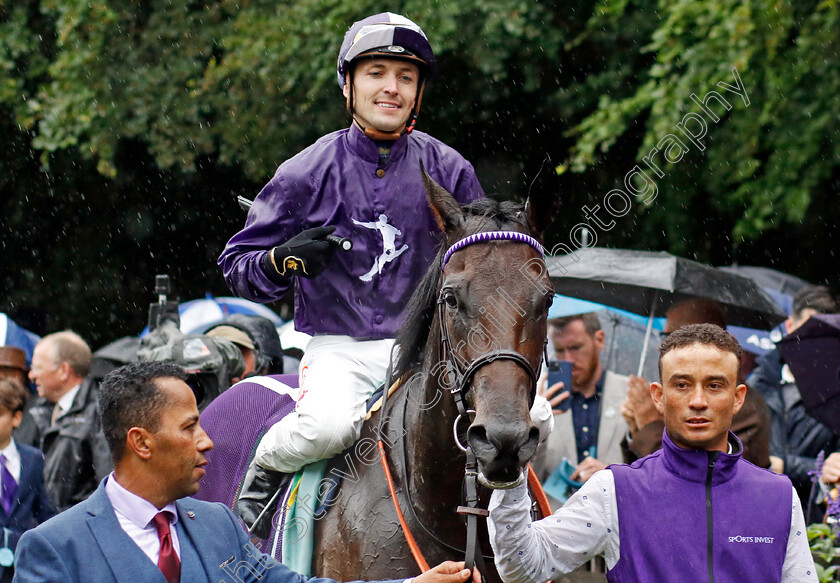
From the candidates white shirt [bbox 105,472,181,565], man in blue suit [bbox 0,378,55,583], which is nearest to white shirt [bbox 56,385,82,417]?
man in blue suit [bbox 0,378,55,583]

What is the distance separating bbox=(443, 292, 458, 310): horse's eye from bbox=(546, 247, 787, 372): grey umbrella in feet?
12.1

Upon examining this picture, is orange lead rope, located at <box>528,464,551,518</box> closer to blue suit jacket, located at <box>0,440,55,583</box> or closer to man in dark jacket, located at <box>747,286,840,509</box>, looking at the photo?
man in dark jacket, located at <box>747,286,840,509</box>

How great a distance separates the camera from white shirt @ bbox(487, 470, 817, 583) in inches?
116

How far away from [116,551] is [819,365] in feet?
13.5

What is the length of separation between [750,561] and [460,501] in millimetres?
927

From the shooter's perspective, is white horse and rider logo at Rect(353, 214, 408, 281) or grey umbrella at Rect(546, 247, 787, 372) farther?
grey umbrella at Rect(546, 247, 787, 372)

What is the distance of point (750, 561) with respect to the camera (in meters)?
2.99

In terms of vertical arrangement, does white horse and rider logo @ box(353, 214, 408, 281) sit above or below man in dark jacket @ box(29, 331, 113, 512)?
above

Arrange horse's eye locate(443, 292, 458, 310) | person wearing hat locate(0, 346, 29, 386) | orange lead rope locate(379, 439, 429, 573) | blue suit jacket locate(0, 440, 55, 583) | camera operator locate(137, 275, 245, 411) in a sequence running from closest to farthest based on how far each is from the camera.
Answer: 1. horse's eye locate(443, 292, 458, 310)
2. orange lead rope locate(379, 439, 429, 573)
3. blue suit jacket locate(0, 440, 55, 583)
4. camera operator locate(137, 275, 245, 411)
5. person wearing hat locate(0, 346, 29, 386)

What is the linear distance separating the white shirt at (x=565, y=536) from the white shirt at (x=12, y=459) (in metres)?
3.85

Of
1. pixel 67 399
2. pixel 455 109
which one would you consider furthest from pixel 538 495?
pixel 455 109

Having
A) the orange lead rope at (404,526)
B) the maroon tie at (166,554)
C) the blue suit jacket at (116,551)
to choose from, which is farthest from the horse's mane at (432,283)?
the maroon tie at (166,554)

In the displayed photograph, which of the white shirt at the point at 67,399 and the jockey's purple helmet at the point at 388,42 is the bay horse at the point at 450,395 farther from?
the white shirt at the point at 67,399

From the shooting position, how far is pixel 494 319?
311 cm
